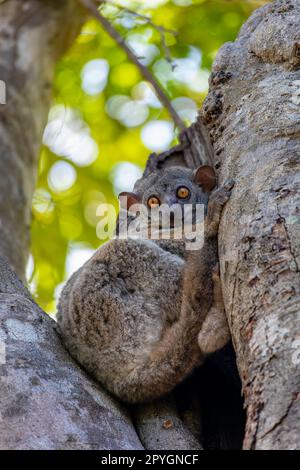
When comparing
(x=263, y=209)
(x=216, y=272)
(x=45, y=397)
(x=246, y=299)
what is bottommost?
(x=45, y=397)

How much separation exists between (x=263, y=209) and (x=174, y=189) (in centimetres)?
210

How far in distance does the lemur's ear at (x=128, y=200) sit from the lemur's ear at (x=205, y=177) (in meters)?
0.53

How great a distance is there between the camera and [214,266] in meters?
3.42

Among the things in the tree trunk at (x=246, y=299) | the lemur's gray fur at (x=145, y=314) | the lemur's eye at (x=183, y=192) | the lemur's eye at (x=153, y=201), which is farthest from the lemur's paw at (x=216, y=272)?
the lemur's eye at (x=153, y=201)

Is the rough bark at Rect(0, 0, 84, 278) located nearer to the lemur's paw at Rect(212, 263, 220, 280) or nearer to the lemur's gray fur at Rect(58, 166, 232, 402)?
the lemur's gray fur at Rect(58, 166, 232, 402)

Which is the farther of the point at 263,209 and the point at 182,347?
the point at 182,347

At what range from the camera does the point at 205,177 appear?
15.5 ft

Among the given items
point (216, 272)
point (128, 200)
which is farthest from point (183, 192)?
point (216, 272)

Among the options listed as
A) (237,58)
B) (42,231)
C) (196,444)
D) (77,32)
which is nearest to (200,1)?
(77,32)

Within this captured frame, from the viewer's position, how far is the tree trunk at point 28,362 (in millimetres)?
2789

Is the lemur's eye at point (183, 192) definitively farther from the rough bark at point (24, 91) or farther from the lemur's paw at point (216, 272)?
the lemur's paw at point (216, 272)

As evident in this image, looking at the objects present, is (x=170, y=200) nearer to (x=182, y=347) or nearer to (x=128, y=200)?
(x=128, y=200)

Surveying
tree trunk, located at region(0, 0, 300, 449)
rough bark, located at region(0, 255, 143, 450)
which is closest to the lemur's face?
tree trunk, located at region(0, 0, 300, 449)
